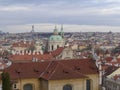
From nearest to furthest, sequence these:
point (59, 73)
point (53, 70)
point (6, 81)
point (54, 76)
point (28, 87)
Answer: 1. point (6, 81)
2. point (54, 76)
3. point (59, 73)
4. point (53, 70)
5. point (28, 87)

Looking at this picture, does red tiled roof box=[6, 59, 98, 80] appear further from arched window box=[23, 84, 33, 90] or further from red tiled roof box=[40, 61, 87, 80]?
arched window box=[23, 84, 33, 90]

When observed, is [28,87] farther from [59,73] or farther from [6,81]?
[6,81]

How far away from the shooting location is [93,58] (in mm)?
53188

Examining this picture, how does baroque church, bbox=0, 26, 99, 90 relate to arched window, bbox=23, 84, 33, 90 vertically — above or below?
above

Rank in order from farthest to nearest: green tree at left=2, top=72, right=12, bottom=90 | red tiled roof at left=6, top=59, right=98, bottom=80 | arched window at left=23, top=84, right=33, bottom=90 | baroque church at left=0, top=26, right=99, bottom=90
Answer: arched window at left=23, top=84, right=33, bottom=90, red tiled roof at left=6, top=59, right=98, bottom=80, baroque church at left=0, top=26, right=99, bottom=90, green tree at left=2, top=72, right=12, bottom=90

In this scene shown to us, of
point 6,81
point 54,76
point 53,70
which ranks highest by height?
point 53,70

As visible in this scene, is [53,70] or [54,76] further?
[53,70]

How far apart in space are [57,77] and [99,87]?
7736 mm

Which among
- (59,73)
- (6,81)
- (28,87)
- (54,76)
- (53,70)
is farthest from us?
(28,87)

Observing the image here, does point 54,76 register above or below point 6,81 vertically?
below

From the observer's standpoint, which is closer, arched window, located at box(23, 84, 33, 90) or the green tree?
the green tree

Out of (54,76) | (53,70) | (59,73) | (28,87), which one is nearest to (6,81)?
(54,76)

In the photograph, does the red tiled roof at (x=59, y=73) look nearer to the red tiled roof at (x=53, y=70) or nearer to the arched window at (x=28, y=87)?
the red tiled roof at (x=53, y=70)

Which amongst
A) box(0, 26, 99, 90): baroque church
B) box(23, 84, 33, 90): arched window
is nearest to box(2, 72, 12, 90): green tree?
box(0, 26, 99, 90): baroque church
